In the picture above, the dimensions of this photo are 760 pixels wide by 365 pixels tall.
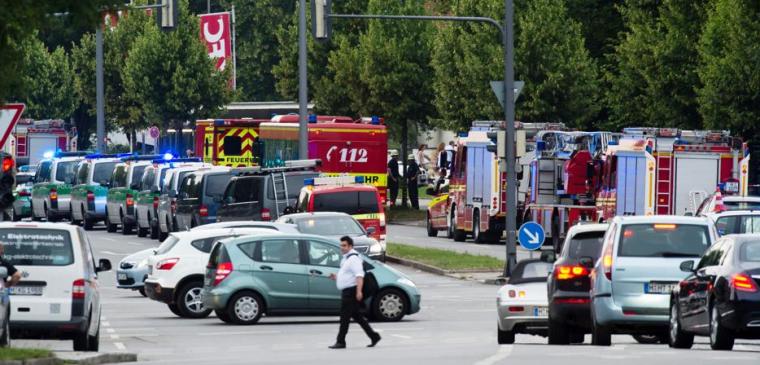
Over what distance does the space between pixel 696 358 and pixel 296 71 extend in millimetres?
56080

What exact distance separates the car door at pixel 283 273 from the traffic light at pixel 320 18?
33.7 feet

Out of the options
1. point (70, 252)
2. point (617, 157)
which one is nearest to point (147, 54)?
point (617, 157)

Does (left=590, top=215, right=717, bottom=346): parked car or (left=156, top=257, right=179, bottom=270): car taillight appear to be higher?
(left=590, top=215, right=717, bottom=346): parked car

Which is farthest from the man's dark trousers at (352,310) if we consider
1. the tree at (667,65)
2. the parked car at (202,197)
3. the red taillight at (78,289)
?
the tree at (667,65)

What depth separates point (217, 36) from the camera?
281 feet

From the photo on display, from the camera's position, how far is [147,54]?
270ft

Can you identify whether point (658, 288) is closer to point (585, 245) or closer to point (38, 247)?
point (585, 245)

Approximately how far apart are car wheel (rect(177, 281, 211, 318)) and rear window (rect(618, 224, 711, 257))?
1031 centimetres

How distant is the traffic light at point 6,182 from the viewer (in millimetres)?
23344

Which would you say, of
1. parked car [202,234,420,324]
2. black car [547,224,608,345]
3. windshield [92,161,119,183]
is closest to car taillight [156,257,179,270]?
parked car [202,234,420,324]

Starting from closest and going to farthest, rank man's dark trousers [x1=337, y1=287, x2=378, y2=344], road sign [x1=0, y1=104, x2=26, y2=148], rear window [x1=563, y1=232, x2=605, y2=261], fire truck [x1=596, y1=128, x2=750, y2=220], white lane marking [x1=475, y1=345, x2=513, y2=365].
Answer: white lane marking [x1=475, y1=345, x2=513, y2=365]
road sign [x1=0, y1=104, x2=26, y2=148]
rear window [x1=563, y1=232, x2=605, y2=261]
man's dark trousers [x1=337, y1=287, x2=378, y2=344]
fire truck [x1=596, y1=128, x2=750, y2=220]

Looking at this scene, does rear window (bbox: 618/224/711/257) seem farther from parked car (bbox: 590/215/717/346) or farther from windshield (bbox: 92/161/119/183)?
windshield (bbox: 92/161/119/183)

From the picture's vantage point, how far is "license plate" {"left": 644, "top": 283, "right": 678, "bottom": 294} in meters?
21.7

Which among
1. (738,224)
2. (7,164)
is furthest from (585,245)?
(738,224)
